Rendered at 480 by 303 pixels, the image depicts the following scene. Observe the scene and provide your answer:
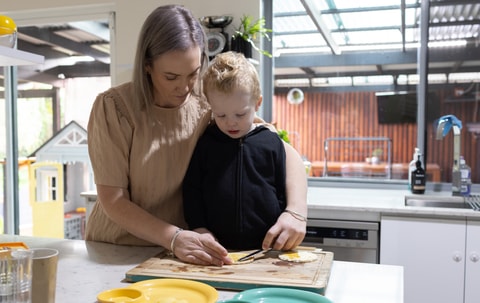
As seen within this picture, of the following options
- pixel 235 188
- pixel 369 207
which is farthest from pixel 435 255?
pixel 235 188

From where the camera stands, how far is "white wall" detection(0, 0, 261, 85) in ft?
9.05

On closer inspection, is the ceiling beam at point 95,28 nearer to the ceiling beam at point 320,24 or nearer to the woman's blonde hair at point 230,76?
the ceiling beam at point 320,24

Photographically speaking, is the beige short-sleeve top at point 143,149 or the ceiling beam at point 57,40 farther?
the ceiling beam at point 57,40

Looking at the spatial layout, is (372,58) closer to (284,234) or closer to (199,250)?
(284,234)

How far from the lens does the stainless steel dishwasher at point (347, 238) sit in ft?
6.76

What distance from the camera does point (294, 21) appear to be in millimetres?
2986

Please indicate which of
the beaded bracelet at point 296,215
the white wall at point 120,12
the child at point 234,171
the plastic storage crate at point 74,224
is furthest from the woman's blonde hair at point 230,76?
the plastic storage crate at point 74,224

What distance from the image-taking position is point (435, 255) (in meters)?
1.99

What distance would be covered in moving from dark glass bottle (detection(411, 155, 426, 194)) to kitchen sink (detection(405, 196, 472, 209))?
7 cm

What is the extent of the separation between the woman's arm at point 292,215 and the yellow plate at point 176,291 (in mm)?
272

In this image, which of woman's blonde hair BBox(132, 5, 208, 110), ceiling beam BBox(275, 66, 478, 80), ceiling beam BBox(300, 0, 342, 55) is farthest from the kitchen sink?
woman's blonde hair BBox(132, 5, 208, 110)

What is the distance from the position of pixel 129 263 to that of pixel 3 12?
3094mm

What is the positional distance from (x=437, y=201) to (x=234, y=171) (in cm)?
158

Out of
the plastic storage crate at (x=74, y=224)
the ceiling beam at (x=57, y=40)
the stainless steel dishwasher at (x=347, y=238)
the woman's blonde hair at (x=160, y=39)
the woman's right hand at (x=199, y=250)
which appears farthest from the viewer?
the plastic storage crate at (x=74, y=224)
